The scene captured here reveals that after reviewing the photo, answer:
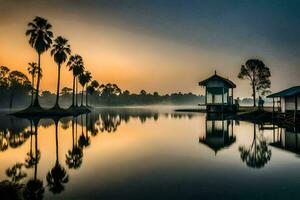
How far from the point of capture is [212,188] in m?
9.27

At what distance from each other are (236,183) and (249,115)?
40.4m

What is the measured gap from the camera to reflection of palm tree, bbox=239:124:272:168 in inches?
524

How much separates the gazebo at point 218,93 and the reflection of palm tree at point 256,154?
134 ft

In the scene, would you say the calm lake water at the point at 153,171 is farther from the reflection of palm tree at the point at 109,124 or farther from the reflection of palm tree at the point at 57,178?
the reflection of palm tree at the point at 109,124

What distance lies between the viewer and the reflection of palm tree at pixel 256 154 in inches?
524

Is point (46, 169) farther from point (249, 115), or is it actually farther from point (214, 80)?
point (214, 80)

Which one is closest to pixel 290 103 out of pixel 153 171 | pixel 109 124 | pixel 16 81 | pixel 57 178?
pixel 109 124

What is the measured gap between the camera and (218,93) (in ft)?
213

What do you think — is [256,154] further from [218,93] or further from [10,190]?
[218,93]

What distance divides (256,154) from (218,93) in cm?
5055

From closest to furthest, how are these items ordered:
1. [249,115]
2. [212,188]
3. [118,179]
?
[212,188]
[118,179]
[249,115]

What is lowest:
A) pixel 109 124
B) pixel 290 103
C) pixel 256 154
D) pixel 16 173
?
pixel 16 173

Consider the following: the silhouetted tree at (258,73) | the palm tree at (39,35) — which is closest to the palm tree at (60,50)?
the palm tree at (39,35)

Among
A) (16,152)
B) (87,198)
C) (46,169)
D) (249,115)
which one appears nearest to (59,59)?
(249,115)
